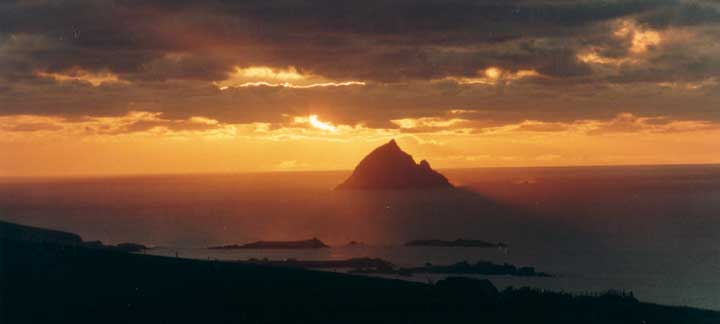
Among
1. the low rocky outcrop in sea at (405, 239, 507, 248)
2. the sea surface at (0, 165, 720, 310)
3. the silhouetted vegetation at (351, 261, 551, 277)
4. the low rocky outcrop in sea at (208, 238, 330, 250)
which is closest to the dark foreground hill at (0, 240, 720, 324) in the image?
the sea surface at (0, 165, 720, 310)

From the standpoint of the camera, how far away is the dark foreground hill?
35188 mm

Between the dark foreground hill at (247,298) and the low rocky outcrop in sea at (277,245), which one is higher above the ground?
the low rocky outcrop in sea at (277,245)

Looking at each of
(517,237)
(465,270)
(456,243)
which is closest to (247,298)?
(465,270)

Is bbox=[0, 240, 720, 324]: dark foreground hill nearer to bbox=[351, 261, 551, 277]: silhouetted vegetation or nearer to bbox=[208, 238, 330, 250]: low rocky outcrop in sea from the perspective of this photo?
bbox=[351, 261, 551, 277]: silhouetted vegetation

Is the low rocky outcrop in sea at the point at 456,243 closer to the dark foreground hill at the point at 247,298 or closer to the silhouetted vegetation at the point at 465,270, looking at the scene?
the silhouetted vegetation at the point at 465,270

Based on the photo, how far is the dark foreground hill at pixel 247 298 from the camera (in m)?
35.2

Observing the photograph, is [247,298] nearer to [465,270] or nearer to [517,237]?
[465,270]

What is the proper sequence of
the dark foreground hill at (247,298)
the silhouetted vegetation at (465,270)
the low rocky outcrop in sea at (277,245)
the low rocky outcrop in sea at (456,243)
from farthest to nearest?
the low rocky outcrop in sea at (456,243)
the low rocky outcrop in sea at (277,245)
the silhouetted vegetation at (465,270)
the dark foreground hill at (247,298)

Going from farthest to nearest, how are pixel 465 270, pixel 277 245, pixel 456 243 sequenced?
1. pixel 456 243
2. pixel 277 245
3. pixel 465 270

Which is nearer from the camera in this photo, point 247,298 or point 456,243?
point 247,298

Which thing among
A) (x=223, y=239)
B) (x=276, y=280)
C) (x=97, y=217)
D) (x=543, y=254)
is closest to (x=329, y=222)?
(x=223, y=239)

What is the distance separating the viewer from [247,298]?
38875mm

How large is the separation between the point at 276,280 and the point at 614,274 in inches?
2190

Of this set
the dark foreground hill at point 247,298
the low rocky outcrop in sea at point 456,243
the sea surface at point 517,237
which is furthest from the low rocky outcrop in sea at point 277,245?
the dark foreground hill at point 247,298
